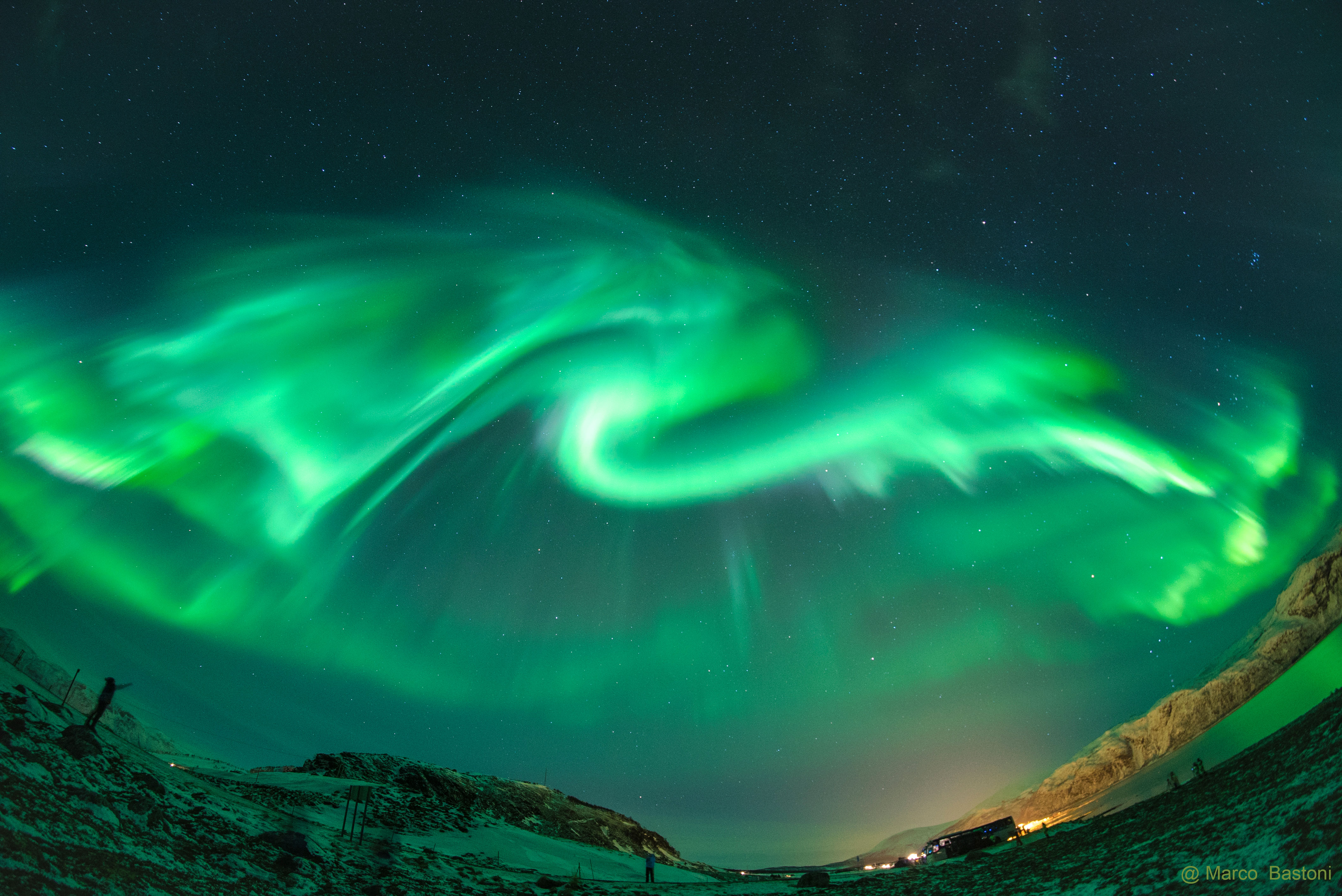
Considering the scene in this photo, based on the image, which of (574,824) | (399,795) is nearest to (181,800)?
(399,795)

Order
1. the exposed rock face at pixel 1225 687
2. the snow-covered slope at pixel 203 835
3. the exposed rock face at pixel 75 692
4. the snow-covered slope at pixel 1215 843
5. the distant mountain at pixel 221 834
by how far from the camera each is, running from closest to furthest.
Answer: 1. the snow-covered slope at pixel 1215 843
2. the snow-covered slope at pixel 203 835
3. the distant mountain at pixel 221 834
4. the exposed rock face at pixel 75 692
5. the exposed rock face at pixel 1225 687

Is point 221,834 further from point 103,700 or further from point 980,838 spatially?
point 980,838

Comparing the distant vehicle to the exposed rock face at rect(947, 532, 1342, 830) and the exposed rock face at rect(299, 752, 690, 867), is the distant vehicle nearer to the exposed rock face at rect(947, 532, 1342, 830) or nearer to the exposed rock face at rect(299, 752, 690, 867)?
the exposed rock face at rect(299, 752, 690, 867)

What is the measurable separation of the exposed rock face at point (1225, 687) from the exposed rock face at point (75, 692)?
6055 inches

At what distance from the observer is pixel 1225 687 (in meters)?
121

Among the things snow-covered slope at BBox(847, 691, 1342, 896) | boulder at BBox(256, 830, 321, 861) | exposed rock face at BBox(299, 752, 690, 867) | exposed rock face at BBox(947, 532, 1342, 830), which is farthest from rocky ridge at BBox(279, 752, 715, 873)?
exposed rock face at BBox(947, 532, 1342, 830)

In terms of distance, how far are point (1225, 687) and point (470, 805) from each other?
149 metres

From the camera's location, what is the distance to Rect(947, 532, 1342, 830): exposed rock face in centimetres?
11775

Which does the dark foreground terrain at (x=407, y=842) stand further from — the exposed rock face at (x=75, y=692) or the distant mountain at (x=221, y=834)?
the exposed rock face at (x=75, y=692)

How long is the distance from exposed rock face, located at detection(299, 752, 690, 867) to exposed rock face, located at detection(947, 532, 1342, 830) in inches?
4180

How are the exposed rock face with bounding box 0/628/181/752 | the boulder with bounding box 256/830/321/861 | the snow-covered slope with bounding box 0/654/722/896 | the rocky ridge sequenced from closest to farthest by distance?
the snow-covered slope with bounding box 0/654/722/896
the boulder with bounding box 256/830/321/861
the rocky ridge
the exposed rock face with bounding box 0/628/181/752

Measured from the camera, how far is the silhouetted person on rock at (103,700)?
62.6 ft

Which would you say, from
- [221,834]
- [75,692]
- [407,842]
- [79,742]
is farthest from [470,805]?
[75,692]
